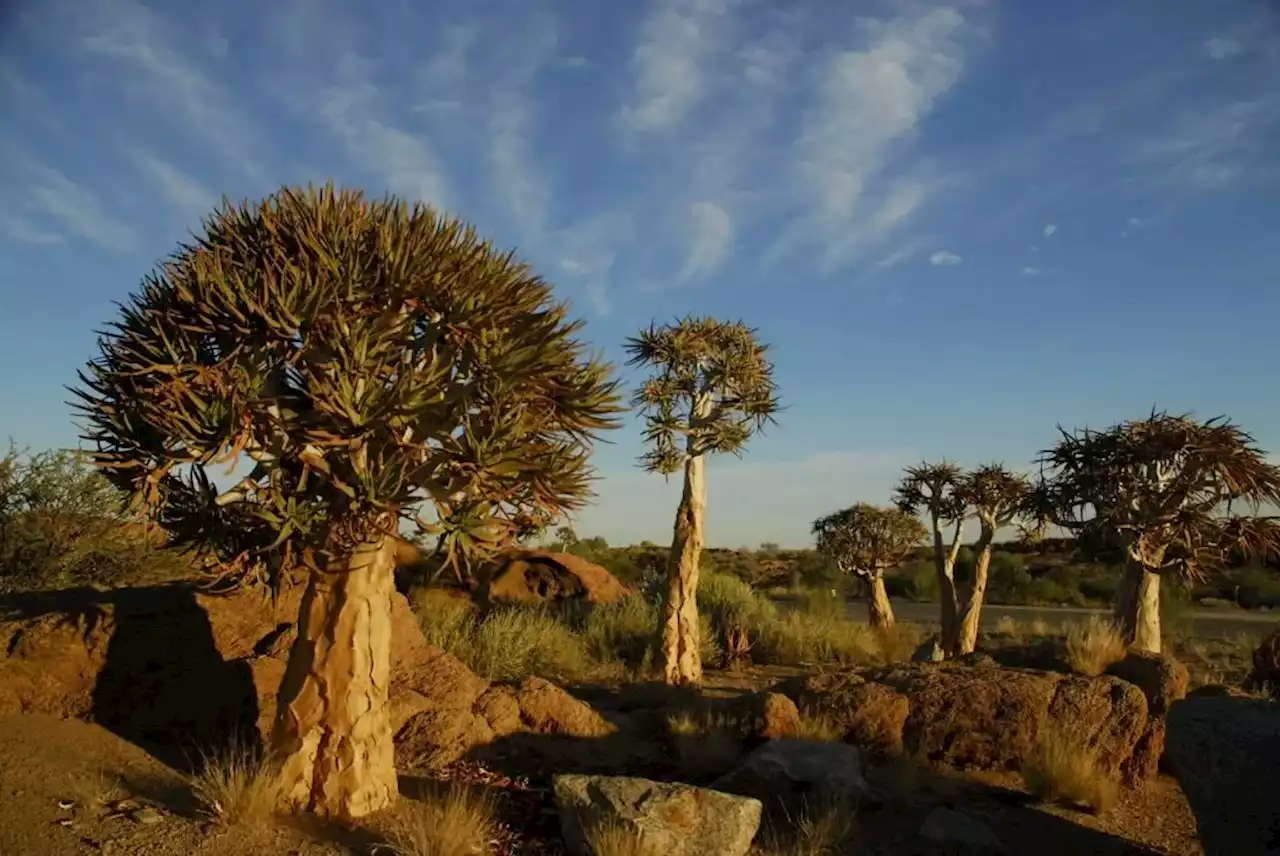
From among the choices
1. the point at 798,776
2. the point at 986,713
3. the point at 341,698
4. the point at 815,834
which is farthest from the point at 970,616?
the point at 341,698

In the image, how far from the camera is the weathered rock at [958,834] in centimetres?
647

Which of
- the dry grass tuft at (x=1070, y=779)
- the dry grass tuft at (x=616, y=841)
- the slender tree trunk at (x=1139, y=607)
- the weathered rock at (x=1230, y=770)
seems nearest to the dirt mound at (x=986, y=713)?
the dry grass tuft at (x=1070, y=779)

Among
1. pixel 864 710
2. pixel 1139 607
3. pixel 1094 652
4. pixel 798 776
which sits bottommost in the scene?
pixel 798 776

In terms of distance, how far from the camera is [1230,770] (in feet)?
20.0

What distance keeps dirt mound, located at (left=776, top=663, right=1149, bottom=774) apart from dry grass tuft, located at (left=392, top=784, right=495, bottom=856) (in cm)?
391

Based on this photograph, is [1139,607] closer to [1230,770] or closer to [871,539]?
[1230,770]

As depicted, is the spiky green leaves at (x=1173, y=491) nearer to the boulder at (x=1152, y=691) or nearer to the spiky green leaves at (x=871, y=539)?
the boulder at (x=1152, y=691)

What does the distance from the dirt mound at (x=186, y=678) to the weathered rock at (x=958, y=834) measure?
3.81 meters

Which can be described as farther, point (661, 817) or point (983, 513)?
point (983, 513)

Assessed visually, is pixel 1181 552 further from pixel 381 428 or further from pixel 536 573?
Answer: pixel 536 573

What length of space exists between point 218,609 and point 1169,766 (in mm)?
8817

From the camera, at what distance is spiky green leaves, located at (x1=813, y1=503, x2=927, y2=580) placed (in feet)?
72.5

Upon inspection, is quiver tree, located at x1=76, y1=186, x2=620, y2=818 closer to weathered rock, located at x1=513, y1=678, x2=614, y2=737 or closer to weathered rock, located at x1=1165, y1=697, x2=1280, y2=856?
weathered rock, located at x1=513, y1=678, x2=614, y2=737

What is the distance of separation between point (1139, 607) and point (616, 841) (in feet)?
30.8
